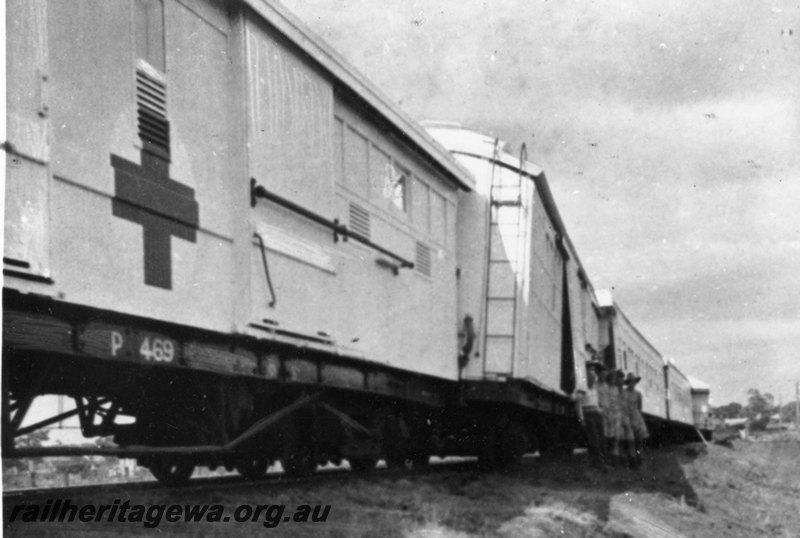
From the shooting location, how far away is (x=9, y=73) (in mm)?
4059

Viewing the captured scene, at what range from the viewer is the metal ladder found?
10.6 metres

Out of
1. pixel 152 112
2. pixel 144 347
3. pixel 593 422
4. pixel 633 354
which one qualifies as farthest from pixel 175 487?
pixel 633 354

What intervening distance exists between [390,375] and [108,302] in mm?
4399

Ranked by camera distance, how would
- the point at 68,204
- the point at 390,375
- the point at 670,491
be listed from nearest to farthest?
the point at 68,204
the point at 390,375
the point at 670,491

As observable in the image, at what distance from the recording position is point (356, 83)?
25.5 ft

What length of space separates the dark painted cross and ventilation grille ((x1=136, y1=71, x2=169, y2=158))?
85 mm

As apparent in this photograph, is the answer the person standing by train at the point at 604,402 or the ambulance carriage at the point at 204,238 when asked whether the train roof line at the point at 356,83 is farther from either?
the person standing by train at the point at 604,402

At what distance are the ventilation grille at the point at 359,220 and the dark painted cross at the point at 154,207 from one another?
8.40ft

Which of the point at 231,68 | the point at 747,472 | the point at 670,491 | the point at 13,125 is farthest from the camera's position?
the point at 747,472

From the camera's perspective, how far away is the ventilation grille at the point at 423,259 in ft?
31.5

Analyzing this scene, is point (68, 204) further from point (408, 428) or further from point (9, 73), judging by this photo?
point (408, 428)

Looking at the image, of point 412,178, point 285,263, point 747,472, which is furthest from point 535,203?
point 747,472

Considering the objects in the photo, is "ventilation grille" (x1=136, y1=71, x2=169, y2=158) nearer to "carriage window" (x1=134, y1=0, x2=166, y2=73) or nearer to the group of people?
"carriage window" (x1=134, y1=0, x2=166, y2=73)

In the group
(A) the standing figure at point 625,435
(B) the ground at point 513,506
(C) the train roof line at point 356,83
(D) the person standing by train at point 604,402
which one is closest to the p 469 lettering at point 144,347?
(B) the ground at point 513,506
